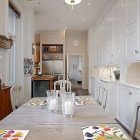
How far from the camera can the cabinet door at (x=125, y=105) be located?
156 inches

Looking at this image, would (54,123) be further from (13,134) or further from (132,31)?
(132,31)

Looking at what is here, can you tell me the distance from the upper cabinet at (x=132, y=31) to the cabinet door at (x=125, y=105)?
2.21 ft

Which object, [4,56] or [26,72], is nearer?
[4,56]

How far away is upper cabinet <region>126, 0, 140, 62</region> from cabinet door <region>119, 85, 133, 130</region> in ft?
2.21

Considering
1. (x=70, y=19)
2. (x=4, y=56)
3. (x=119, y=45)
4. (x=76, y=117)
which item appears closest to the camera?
(x=76, y=117)

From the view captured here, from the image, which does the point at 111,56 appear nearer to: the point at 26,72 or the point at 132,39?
the point at 132,39

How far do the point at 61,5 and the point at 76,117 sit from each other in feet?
17.7

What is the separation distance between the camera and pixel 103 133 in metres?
1.53

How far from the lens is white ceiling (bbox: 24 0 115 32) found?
21.4 feet

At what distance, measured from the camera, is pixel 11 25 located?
6.03 metres

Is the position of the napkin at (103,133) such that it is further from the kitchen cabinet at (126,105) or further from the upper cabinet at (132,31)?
the upper cabinet at (132,31)

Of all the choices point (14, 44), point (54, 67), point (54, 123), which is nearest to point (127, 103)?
point (54, 123)

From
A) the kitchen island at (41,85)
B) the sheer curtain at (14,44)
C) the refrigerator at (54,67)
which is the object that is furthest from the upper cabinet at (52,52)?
the sheer curtain at (14,44)

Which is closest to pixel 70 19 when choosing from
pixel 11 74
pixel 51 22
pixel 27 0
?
pixel 51 22
